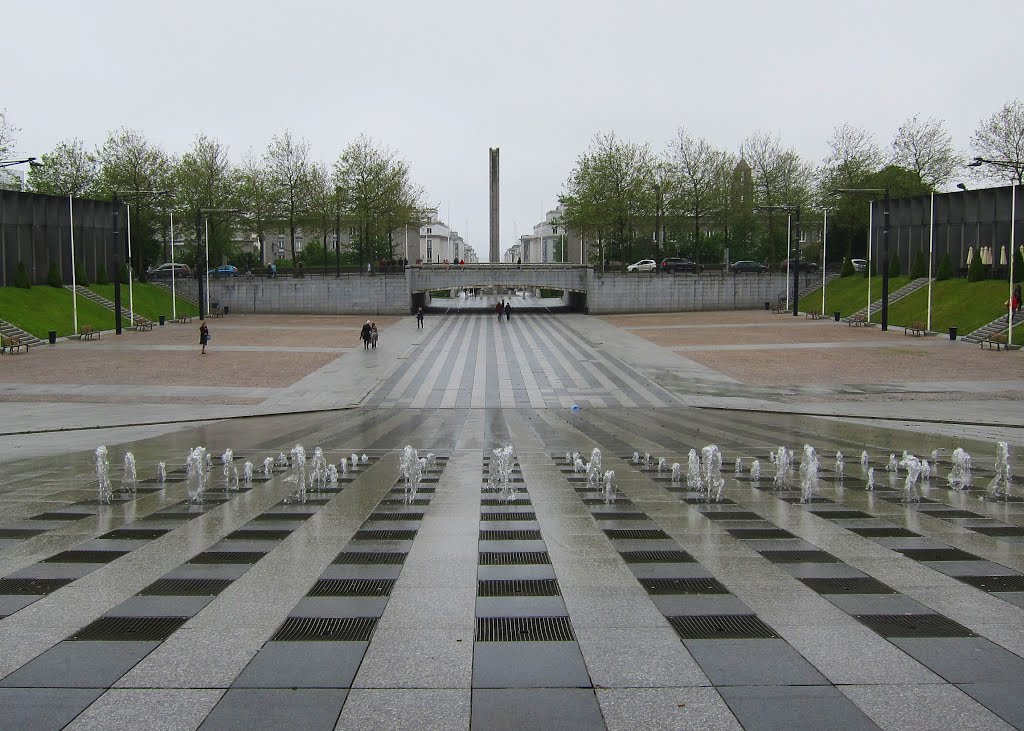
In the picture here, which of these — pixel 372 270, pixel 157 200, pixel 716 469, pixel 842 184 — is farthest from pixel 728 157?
pixel 716 469

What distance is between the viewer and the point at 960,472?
14750 mm

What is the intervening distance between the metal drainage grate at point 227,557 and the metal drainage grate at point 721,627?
4626 mm

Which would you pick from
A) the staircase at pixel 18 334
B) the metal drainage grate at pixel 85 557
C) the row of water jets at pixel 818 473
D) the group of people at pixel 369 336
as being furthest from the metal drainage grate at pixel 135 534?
the staircase at pixel 18 334

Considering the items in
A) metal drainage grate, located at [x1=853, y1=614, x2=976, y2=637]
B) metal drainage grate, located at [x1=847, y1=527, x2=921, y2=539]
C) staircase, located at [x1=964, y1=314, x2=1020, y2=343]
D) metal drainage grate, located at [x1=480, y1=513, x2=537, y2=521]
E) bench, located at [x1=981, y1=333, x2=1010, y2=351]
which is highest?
staircase, located at [x1=964, y1=314, x2=1020, y2=343]

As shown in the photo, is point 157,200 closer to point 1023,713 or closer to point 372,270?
point 372,270

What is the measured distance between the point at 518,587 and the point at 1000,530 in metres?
6.33

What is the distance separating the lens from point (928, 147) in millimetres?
73062

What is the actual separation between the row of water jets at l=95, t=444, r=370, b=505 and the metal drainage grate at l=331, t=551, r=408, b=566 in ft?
11.9

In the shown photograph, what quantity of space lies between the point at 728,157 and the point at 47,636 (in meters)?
84.2

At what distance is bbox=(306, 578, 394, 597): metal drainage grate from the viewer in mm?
8258

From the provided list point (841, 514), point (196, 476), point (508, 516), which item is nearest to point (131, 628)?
point (508, 516)

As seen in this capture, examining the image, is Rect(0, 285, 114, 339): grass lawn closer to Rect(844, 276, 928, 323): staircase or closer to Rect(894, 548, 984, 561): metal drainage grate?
Rect(894, 548, 984, 561): metal drainage grate

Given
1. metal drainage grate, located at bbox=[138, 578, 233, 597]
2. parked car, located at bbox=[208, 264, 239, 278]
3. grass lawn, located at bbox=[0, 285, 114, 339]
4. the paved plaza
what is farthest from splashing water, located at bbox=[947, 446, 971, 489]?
parked car, located at bbox=[208, 264, 239, 278]

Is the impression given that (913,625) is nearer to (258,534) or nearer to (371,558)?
(371,558)
